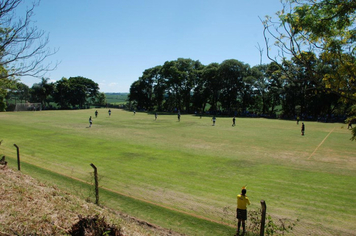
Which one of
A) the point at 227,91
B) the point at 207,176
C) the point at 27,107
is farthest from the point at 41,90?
the point at 207,176

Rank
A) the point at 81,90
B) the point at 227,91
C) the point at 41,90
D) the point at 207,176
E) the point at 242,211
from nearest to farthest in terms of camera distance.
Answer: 1. the point at 242,211
2. the point at 207,176
3. the point at 227,91
4. the point at 41,90
5. the point at 81,90

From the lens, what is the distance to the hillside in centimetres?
557

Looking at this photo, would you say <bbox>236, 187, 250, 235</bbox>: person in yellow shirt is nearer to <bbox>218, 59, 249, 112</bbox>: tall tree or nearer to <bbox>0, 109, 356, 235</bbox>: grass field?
<bbox>0, 109, 356, 235</bbox>: grass field

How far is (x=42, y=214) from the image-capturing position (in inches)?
244

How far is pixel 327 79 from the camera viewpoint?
7.96 metres

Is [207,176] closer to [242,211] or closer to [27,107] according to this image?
[242,211]

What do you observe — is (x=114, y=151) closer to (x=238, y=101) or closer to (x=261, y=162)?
(x=261, y=162)

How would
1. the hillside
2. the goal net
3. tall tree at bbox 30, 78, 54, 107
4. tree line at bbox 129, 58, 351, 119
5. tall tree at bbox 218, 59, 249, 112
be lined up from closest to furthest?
the hillside
tree line at bbox 129, 58, 351, 119
tall tree at bbox 218, 59, 249, 112
the goal net
tall tree at bbox 30, 78, 54, 107

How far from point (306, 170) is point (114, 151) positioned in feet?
44.8

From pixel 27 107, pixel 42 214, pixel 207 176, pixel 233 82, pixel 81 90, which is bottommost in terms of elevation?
pixel 207 176

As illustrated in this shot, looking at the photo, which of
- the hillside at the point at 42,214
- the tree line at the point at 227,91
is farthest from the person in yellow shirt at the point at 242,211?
the tree line at the point at 227,91

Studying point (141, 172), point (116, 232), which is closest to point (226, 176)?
point (141, 172)

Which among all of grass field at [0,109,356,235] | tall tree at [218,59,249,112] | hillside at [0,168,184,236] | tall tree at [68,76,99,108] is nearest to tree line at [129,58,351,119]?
tall tree at [218,59,249,112]

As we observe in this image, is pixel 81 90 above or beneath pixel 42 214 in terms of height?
above
